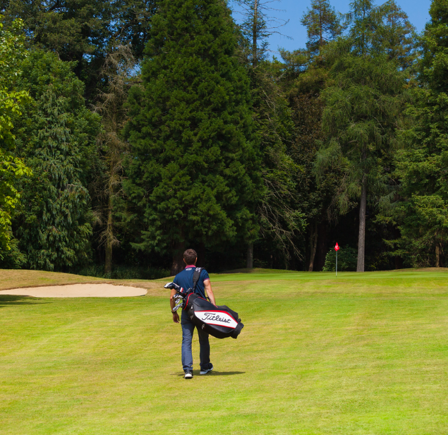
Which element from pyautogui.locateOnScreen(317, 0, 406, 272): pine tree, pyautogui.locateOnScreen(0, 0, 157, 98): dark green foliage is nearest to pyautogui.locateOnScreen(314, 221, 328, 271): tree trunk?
pyautogui.locateOnScreen(317, 0, 406, 272): pine tree

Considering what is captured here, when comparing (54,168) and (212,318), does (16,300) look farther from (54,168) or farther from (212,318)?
(54,168)

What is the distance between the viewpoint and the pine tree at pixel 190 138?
1401 inches

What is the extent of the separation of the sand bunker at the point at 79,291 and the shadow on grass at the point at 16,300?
3.68 feet

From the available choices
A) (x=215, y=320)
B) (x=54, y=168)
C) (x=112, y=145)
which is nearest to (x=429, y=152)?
(x=112, y=145)

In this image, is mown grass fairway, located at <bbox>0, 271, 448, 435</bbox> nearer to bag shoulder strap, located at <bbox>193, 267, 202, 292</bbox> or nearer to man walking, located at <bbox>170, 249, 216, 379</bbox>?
man walking, located at <bbox>170, 249, 216, 379</bbox>

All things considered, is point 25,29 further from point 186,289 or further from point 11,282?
point 186,289

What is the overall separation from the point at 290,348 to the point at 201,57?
2950 cm

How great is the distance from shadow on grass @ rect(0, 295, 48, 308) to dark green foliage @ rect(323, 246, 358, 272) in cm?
2711

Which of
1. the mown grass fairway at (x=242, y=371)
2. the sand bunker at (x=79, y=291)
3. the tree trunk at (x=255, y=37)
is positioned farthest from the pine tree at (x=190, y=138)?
the mown grass fairway at (x=242, y=371)

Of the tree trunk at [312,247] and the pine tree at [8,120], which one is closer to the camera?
the pine tree at [8,120]

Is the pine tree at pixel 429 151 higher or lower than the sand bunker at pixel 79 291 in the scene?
higher

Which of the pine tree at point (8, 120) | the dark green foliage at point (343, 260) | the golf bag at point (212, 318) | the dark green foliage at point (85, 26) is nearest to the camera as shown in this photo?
the golf bag at point (212, 318)

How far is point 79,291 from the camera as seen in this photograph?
25.2 meters

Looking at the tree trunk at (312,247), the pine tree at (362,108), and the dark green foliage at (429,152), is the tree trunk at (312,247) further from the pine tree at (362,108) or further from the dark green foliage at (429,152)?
the dark green foliage at (429,152)
